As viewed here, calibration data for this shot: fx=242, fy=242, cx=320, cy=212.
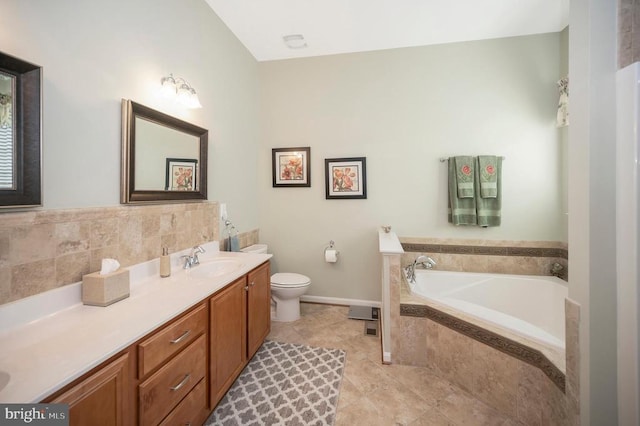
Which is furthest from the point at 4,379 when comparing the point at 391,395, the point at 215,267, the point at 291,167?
the point at 291,167

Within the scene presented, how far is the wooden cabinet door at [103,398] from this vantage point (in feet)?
2.32

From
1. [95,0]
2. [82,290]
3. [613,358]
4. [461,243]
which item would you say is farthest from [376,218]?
[95,0]

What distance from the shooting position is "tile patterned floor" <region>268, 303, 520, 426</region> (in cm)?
146

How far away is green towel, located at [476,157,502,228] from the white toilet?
1.90 metres

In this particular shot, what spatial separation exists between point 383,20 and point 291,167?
5.65 feet

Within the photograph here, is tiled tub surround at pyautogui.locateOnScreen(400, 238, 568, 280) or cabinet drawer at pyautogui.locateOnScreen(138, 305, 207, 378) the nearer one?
cabinet drawer at pyautogui.locateOnScreen(138, 305, 207, 378)

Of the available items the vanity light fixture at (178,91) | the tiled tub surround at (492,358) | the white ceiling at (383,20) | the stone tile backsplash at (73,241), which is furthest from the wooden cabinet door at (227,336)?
the white ceiling at (383,20)

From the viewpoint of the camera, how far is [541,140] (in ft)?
8.02

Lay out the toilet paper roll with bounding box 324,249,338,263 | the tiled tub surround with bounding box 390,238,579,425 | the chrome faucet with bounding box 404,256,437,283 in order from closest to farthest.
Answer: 1. the tiled tub surround with bounding box 390,238,579,425
2. the chrome faucet with bounding box 404,256,437,283
3. the toilet paper roll with bounding box 324,249,338,263

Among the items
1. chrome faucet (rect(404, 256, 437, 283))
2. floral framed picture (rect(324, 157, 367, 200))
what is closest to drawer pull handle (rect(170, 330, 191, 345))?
chrome faucet (rect(404, 256, 437, 283))

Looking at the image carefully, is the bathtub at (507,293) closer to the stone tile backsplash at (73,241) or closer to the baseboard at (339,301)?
the baseboard at (339,301)

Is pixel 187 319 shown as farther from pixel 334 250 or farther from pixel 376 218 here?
pixel 376 218

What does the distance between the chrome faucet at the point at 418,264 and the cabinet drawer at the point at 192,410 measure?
6.11ft

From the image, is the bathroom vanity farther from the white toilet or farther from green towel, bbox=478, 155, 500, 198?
green towel, bbox=478, 155, 500, 198
